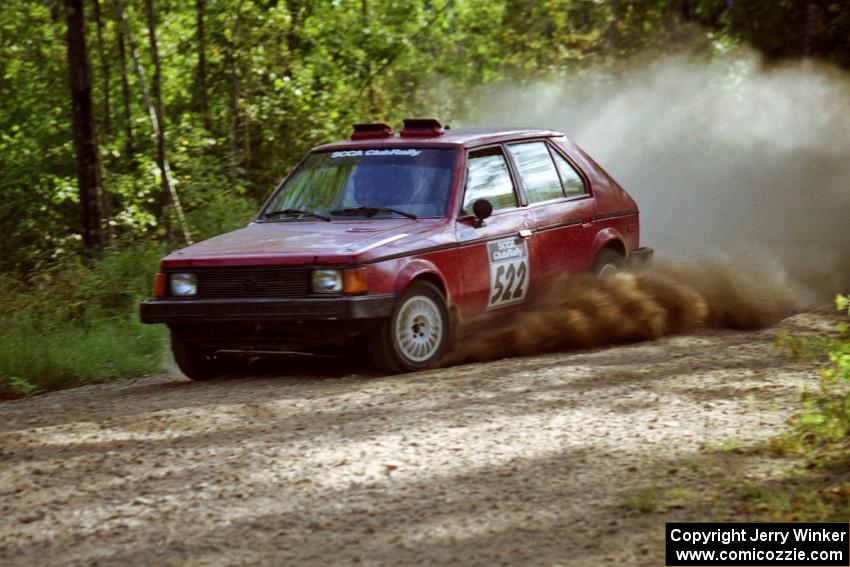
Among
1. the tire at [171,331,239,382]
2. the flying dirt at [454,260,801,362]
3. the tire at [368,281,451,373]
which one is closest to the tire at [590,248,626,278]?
the flying dirt at [454,260,801,362]

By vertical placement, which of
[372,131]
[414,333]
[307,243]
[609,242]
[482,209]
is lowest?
[414,333]

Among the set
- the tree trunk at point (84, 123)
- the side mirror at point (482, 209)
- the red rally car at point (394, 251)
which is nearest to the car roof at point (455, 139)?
the red rally car at point (394, 251)

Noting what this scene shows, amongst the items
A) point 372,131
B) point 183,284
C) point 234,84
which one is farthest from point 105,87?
point 183,284

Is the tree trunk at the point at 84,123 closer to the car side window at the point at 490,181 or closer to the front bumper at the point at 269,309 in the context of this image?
the front bumper at the point at 269,309

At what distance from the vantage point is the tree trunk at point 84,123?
15.1 m

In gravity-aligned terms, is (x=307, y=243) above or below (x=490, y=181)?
below

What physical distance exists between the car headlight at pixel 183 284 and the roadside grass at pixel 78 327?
1560 mm

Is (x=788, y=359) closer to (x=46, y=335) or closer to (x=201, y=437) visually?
(x=201, y=437)

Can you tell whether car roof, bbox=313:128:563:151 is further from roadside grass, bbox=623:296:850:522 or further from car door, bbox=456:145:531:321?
roadside grass, bbox=623:296:850:522

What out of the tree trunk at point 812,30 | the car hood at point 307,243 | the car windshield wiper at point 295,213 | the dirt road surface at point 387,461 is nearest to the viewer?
the dirt road surface at point 387,461

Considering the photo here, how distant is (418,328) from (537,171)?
2131mm

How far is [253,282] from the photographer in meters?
8.24

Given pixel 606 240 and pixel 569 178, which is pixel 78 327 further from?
pixel 606 240

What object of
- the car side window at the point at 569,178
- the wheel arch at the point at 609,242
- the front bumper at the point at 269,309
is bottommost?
the front bumper at the point at 269,309
